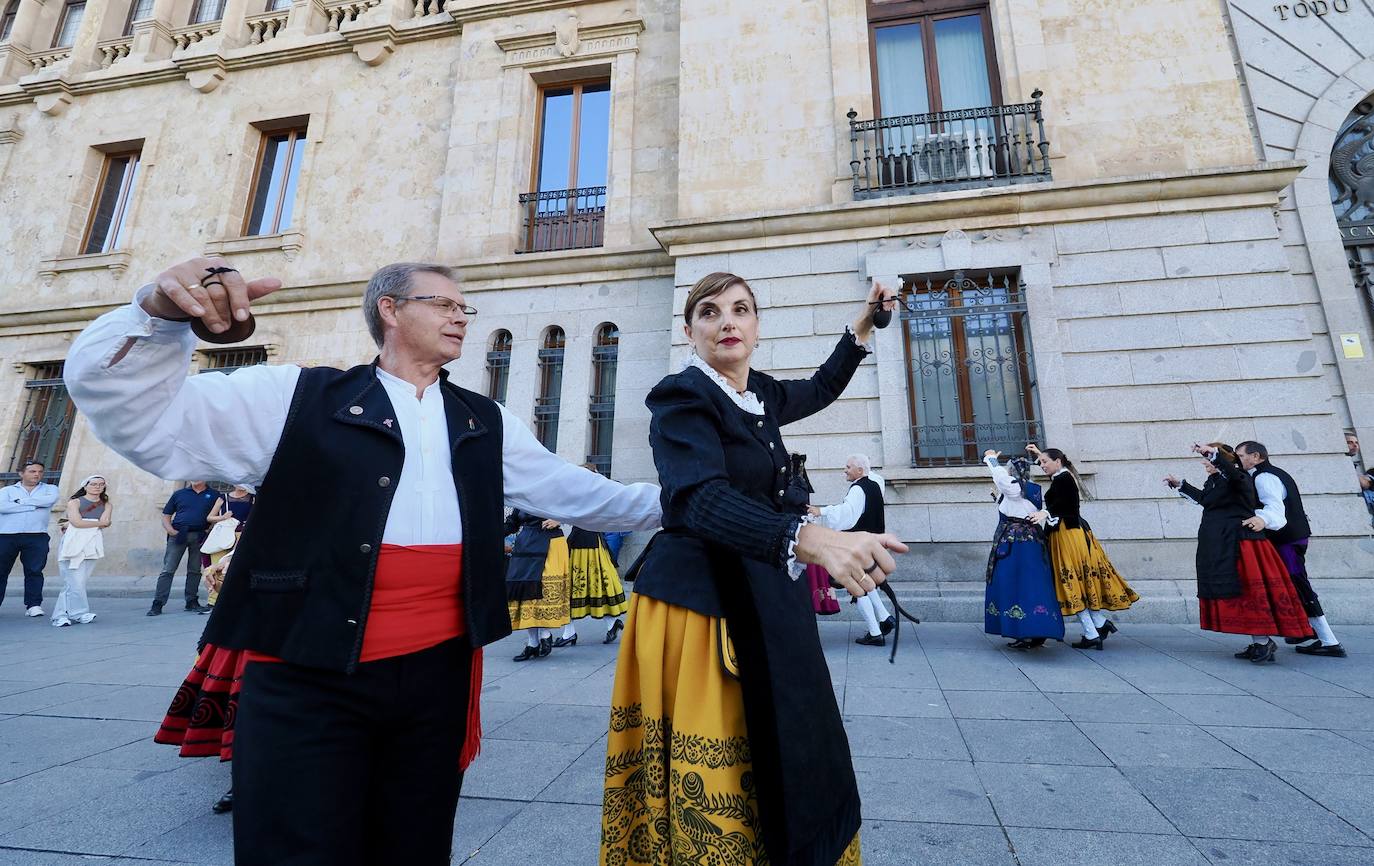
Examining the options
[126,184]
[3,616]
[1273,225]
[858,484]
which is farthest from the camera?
[126,184]

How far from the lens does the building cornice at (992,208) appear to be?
740cm

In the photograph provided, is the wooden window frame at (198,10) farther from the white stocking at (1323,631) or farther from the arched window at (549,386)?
the white stocking at (1323,631)

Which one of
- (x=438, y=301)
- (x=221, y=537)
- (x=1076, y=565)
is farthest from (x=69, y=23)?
(x=1076, y=565)

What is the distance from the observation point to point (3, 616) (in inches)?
321

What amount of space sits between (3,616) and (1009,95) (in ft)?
51.0

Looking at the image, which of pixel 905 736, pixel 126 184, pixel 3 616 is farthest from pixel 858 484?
pixel 126 184

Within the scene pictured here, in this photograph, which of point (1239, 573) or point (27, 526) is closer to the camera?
point (1239, 573)

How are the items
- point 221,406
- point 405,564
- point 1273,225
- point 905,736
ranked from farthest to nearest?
point 1273,225
point 905,736
point 405,564
point 221,406

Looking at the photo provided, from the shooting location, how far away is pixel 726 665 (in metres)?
1.46

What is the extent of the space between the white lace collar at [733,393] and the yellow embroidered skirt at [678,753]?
23.2 inches

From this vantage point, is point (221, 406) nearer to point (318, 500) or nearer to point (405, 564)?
point (318, 500)

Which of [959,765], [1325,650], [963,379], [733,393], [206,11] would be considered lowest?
[959,765]

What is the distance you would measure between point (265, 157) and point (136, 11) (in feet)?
22.1

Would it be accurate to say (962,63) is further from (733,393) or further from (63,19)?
(63,19)
